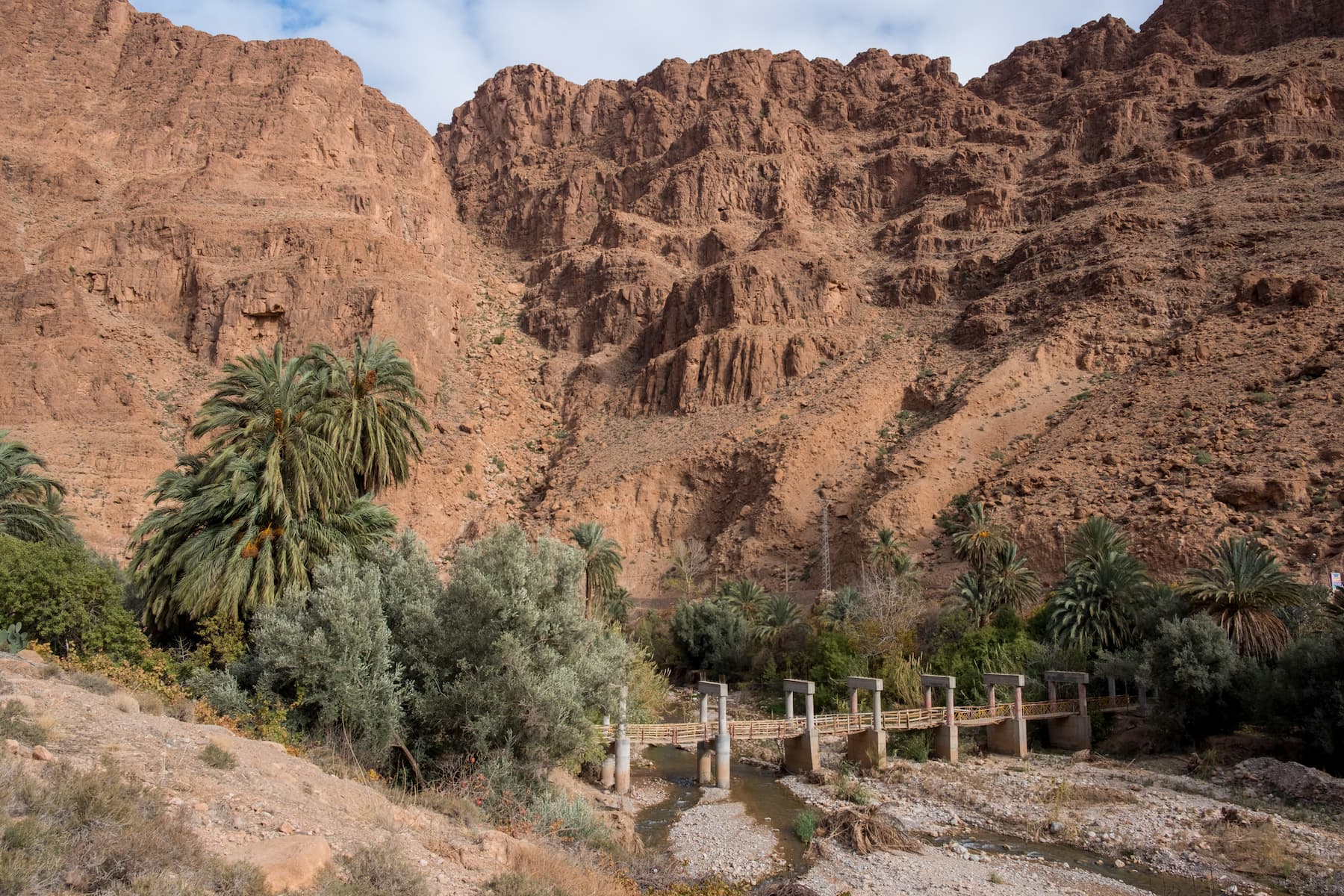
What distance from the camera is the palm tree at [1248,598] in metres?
23.8

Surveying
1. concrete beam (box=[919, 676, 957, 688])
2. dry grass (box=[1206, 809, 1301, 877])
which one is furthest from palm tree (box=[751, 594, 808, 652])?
dry grass (box=[1206, 809, 1301, 877])

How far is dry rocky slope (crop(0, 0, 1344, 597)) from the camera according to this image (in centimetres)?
4531

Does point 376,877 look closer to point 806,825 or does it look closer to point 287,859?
point 287,859

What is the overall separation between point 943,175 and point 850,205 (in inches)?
347

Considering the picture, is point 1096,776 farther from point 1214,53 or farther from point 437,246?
point 1214,53

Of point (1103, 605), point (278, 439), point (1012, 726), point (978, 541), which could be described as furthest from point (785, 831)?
point (978, 541)

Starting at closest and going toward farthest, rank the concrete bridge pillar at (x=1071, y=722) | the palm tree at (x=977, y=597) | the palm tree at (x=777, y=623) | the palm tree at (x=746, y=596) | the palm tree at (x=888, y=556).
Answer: the concrete bridge pillar at (x=1071, y=722) < the palm tree at (x=977, y=597) < the palm tree at (x=777, y=623) < the palm tree at (x=888, y=556) < the palm tree at (x=746, y=596)

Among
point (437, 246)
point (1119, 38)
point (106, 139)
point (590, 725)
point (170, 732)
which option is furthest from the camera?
point (1119, 38)

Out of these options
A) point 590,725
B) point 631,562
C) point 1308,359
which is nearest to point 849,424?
point 631,562

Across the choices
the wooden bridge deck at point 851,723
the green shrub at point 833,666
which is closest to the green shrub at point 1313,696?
the wooden bridge deck at point 851,723

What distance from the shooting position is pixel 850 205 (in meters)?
84.6

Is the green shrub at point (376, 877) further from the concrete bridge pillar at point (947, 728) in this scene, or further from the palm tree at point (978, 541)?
the palm tree at point (978, 541)

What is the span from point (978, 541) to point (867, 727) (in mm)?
12580

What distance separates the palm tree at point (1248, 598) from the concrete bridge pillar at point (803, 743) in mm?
11390
